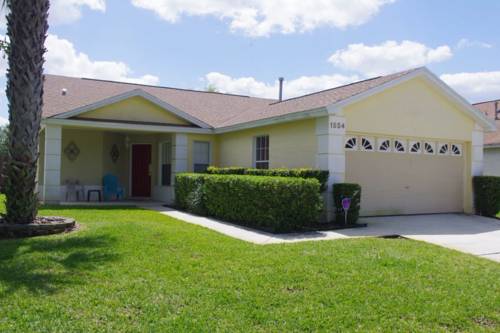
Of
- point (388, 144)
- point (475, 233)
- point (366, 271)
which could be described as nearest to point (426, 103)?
point (388, 144)

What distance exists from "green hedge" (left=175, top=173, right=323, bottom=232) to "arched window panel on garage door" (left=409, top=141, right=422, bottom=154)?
486 cm

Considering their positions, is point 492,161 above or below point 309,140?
below

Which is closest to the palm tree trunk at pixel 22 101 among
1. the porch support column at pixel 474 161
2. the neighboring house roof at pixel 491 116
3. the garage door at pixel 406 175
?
the garage door at pixel 406 175

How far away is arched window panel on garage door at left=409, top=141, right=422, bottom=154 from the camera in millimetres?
14039

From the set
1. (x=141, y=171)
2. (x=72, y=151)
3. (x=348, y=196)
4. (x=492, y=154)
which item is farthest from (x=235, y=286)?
(x=492, y=154)

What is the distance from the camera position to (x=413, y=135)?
543 inches

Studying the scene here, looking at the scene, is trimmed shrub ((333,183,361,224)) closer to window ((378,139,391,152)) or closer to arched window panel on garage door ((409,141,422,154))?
window ((378,139,391,152))

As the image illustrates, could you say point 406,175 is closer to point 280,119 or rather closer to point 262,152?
point 280,119

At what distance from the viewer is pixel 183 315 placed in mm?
4805

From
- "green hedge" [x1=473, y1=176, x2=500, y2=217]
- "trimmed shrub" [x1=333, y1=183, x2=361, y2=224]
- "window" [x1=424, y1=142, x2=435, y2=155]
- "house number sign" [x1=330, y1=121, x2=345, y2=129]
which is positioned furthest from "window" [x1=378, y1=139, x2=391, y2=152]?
"green hedge" [x1=473, y1=176, x2=500, y2=217]

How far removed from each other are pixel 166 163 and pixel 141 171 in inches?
73.0

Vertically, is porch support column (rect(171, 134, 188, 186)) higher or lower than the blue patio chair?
higher

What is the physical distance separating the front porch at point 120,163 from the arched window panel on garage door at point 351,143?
648 centimetres

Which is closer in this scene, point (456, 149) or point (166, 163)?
point (456, 149)
